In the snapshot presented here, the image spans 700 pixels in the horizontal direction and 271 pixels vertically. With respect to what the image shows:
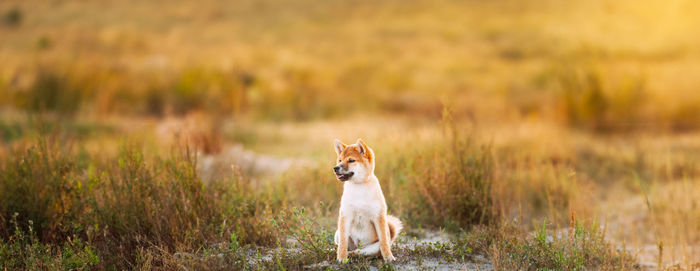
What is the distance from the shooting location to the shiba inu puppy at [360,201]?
3.88m

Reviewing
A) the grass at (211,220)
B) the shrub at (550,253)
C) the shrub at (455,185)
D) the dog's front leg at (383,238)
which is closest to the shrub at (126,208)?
the grass at (211,220)

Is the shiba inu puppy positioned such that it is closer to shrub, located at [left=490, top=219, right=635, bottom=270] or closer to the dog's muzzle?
the dog's muzzle

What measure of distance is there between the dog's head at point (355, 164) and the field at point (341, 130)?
786 mm

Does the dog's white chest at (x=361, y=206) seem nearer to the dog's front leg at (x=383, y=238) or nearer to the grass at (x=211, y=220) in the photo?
the dog's front leg at (x=383, y=238)

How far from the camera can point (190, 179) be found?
5.25 metres

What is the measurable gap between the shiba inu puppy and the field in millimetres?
295

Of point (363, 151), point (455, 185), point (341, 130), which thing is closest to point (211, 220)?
point (363, 151)

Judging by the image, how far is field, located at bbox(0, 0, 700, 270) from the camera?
5.09m

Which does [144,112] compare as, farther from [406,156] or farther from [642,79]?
[642,79]

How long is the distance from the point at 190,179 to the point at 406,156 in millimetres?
3091

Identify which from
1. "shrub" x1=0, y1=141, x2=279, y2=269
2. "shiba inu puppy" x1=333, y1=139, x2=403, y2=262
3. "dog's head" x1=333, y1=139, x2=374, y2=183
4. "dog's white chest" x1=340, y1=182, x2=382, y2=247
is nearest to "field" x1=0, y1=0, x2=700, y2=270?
"shrub" x1=0, y1=141, x2=279, y2=269

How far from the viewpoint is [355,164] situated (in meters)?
3.86

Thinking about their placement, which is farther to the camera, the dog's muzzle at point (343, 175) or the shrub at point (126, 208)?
the shrub at point (126, 208)

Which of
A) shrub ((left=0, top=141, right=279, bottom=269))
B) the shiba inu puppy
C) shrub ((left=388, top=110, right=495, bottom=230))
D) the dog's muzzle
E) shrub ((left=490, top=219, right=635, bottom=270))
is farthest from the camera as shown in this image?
shrub ((left=388, top=110, right=495, bottom=230))
